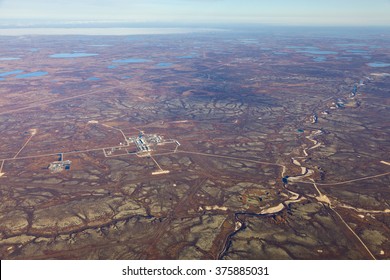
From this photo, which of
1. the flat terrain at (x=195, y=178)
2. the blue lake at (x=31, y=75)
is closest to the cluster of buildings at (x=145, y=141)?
the flat terrain at (x=195, y=178)

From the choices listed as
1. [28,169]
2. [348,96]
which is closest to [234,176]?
[28,169]

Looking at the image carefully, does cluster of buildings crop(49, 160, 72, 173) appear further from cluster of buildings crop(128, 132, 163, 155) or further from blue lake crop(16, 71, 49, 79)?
blue lake crop(16, 71, 49, 79)

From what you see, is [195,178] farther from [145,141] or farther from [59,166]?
[59,166]

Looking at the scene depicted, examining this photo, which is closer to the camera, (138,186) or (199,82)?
(138,186)

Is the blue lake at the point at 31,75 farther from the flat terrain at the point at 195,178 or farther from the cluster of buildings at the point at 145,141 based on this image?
the cluster of buildings at the point at 145,141

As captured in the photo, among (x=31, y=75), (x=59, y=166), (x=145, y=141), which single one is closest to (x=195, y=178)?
(x=145, y=141)

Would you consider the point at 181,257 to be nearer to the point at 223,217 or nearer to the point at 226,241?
the point at 226,241

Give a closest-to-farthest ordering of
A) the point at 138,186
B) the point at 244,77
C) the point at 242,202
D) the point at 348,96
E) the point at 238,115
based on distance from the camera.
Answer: the point at 242,202
the point at 138,186
the point at 238,115
the point at 348,96
the point at 244,77

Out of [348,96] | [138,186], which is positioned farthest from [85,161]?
[348,96]

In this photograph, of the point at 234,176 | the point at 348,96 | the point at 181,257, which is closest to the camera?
the point at 181,257
